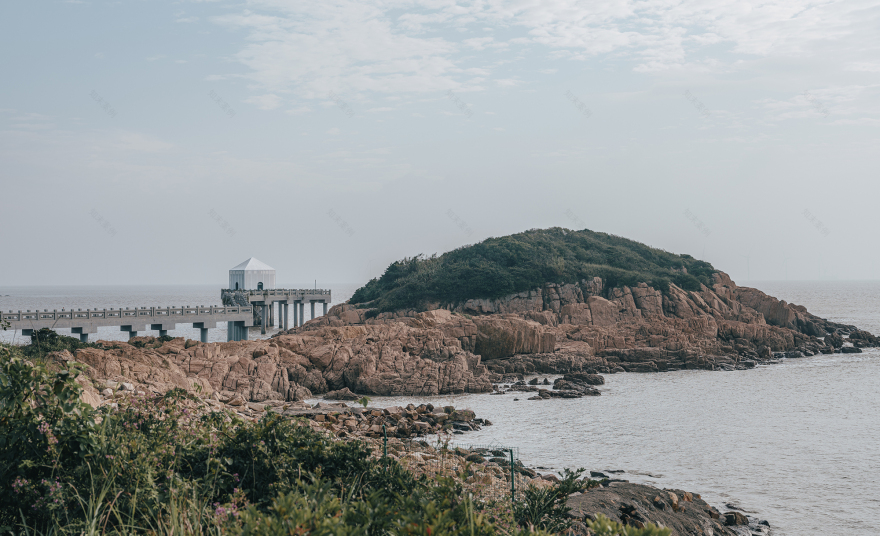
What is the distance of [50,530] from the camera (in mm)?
5152

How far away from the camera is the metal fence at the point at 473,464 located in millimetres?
10150

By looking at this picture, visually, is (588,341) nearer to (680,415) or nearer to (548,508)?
(680,415)

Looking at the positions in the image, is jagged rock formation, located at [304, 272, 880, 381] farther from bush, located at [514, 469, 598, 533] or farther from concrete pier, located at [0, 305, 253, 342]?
bush, located at [514, 469, 598, 533]

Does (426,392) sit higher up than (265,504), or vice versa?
(265,504)

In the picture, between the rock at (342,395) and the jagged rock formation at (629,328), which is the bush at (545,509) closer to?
the rock at (342,395)

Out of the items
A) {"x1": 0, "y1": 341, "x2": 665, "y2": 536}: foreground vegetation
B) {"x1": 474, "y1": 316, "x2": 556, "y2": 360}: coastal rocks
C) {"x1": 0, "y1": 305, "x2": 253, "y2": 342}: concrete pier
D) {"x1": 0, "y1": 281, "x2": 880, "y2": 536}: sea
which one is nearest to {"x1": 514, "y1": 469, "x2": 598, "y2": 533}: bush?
{"x1": 0, "y1": 341, "x2": 665, "y2": 536}: foreground vegetation

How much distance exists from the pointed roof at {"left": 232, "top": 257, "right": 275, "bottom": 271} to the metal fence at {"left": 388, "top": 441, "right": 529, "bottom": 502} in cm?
4565

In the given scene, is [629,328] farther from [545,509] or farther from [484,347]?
[545,509]

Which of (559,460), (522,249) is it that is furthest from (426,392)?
(522,249)

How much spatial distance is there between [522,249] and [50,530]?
58.1 metres

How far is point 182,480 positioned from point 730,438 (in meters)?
17.2

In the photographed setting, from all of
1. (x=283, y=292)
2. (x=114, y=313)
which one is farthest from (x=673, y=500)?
(x=283, y=292)

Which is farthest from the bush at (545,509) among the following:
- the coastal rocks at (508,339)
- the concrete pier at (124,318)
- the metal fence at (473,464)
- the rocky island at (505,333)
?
the concrete pier at (124,318)

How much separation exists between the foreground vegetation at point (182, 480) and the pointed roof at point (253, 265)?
176 feet
